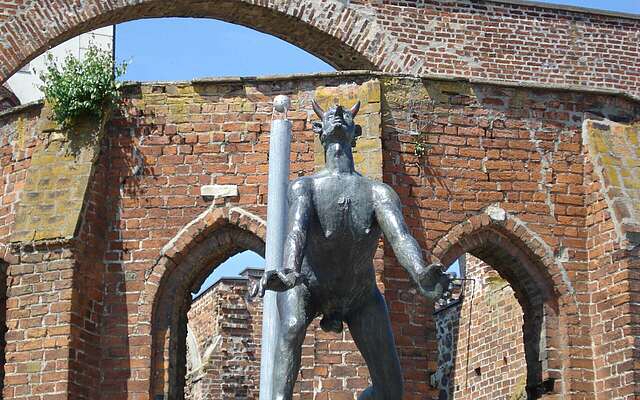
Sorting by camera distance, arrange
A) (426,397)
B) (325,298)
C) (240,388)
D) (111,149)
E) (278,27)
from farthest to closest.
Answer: (240,388) → (278,27) → (111,149) → (426,397) → (325,298)

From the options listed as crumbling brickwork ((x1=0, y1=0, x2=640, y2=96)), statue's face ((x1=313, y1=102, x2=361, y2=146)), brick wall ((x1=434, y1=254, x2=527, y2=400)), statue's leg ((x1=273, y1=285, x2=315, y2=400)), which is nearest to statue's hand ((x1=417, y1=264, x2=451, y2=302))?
statue's leg ((x1=273, y1=285, x2=315, y2=400))

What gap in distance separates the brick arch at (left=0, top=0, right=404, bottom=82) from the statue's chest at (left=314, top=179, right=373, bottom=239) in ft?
34.4

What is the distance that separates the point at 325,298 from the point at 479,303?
10.2m

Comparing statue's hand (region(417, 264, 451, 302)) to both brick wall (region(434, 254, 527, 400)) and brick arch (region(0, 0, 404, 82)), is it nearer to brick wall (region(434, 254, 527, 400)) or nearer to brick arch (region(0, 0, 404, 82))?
brick wall (region(434, 254, 527, 400))

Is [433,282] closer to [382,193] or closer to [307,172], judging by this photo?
[382,193]

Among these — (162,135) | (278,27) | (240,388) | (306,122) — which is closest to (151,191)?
(162,135)

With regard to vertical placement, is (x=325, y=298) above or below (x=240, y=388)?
below

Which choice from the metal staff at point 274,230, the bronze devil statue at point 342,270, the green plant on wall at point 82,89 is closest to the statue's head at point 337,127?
the bronze devil statue at point 342,270

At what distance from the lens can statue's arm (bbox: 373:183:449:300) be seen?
6.14 m

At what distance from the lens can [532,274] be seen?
40.9ft

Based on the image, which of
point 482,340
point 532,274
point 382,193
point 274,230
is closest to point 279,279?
point 382,193

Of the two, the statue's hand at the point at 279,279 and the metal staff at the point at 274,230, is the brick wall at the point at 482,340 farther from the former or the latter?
the statue's hand at the point at 279,279

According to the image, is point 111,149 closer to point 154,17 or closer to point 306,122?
point 306,122

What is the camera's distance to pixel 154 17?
17375 millimetres
